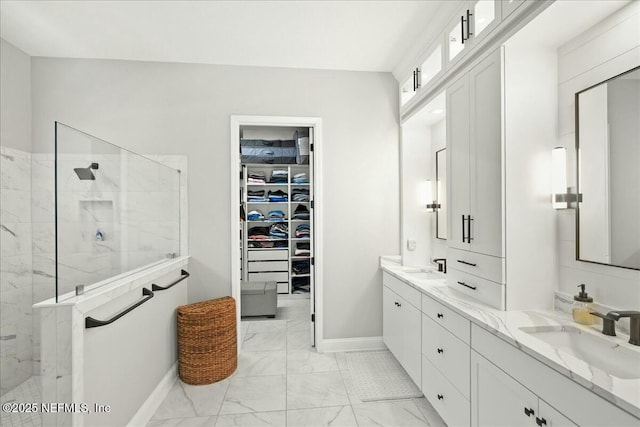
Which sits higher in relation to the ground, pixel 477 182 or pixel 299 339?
pixel 477 182

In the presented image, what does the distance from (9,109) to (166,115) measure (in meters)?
1.14

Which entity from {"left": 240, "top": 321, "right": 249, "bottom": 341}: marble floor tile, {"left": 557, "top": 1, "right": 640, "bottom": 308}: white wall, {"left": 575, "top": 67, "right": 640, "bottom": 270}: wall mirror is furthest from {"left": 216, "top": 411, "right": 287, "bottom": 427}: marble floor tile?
{"left": 575, "top": 67, "right": 640, "bottom": 270}: wall mirror

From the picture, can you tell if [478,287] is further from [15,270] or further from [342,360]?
[15,270]

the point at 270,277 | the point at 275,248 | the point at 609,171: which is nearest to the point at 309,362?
the point at 270,277

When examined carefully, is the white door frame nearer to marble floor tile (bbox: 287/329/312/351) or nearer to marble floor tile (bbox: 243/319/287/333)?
marble floor tile (bbox: 287/329/312/351)

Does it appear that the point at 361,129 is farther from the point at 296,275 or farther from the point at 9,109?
the point at 9,109

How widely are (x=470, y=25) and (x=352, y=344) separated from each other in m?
2.70

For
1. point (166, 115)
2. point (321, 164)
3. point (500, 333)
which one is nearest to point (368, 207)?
point (321, 164)

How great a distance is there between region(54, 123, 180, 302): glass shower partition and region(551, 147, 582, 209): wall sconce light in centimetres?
235

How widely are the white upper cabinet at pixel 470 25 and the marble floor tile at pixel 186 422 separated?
2.81 meters

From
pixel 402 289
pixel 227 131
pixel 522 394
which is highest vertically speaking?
pixel 227 131

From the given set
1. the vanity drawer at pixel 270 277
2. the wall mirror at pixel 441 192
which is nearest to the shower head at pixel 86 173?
the wall mirror at pixel 441 192

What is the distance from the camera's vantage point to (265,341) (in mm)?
3178

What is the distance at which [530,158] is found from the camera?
62.4 inches
